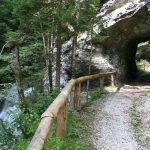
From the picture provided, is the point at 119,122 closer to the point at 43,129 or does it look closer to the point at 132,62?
the point at 43,129

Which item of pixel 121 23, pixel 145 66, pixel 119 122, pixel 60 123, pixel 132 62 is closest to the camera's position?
pixel 60 123

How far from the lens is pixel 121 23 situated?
1659 centimetres

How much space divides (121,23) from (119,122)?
30.2 ft

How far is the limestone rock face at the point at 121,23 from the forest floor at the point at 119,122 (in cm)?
538

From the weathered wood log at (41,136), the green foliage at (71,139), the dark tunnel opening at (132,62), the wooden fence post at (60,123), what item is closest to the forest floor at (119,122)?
the green foliage at (71,139)

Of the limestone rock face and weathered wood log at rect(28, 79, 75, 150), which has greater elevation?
the limestone rock face

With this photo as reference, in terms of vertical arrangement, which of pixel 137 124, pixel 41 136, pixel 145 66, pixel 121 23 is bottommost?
pixel 137 124

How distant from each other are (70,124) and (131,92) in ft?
22.4

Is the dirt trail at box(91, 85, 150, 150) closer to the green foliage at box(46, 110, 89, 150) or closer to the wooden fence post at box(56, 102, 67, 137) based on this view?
the green foliage at box(46, 110, 89, 150)

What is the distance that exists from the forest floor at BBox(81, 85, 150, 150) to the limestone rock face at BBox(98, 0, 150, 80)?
17.7ft

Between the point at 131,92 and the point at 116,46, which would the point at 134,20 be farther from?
the point at 131,92

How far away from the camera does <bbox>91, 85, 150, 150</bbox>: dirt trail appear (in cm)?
658

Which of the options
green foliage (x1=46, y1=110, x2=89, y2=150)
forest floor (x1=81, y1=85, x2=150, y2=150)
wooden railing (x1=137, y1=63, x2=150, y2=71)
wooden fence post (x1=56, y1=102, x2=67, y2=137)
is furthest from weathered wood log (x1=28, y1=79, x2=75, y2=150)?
wooden railing (x1=137, y1=63, x2=150, y2=71)

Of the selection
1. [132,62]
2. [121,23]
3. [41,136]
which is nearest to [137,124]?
[41,136]
